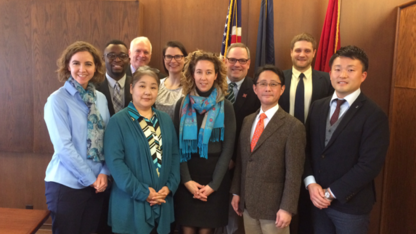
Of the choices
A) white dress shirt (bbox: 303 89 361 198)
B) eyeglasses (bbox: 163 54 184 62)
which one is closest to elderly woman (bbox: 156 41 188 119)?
eyeglasses (bbox: 163 54 184 62)

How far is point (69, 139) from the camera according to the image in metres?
2.04

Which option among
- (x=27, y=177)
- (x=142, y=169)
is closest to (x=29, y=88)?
(x=27, y=177)

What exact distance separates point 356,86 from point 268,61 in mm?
1385

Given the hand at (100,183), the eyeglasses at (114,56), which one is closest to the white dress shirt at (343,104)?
the hand at (100,183)

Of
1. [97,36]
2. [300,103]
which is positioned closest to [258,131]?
[300,103]

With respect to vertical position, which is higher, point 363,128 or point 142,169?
point 363,128

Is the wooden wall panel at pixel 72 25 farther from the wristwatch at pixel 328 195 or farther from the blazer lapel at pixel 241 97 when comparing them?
the wristwatch at pixel 328 195

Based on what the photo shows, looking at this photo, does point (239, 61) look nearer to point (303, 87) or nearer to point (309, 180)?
point (303, 87)

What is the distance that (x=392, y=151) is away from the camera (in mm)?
Answer: 3123

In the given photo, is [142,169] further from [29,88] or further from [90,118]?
[29,88]

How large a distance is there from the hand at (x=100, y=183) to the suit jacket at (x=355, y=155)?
4.74ft

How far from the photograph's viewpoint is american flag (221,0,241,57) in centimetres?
325

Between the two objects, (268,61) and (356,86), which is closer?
(356,86)

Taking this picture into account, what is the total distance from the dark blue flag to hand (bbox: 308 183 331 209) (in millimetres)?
1562
